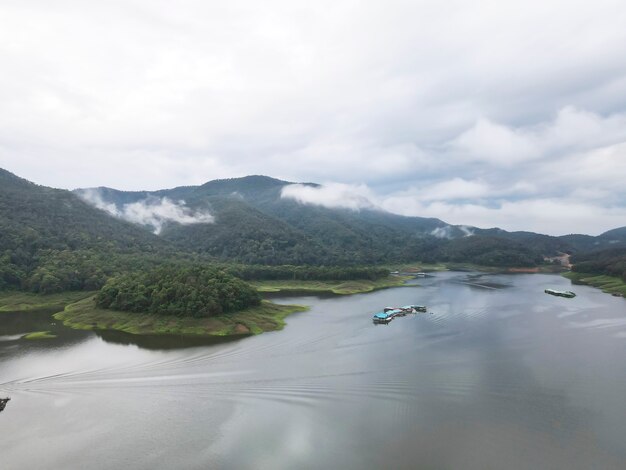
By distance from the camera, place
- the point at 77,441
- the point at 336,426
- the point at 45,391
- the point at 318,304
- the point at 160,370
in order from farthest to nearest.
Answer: the point at 318,304, the point at 160,370, the point at 45,391, the point at 336,426, the point at 77,441

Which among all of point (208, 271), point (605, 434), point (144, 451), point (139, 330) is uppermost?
point (208, 271)

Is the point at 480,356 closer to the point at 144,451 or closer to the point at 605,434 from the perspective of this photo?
the point at 605,434

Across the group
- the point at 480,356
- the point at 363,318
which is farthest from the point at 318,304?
the point at 480,356

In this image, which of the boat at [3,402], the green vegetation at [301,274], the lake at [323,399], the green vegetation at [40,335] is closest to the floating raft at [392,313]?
the lake at [323,399]

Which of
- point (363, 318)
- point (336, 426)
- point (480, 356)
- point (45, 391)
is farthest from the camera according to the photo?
point (363, 318)

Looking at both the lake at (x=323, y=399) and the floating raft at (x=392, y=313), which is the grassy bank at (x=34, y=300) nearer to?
the lake at (x=323, y=399)

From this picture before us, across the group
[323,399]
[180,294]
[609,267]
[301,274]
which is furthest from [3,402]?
[609,267]

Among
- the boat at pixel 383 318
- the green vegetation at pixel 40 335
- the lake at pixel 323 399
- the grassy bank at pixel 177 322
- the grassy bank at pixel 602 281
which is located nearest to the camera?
the lake at pixel 323 399
